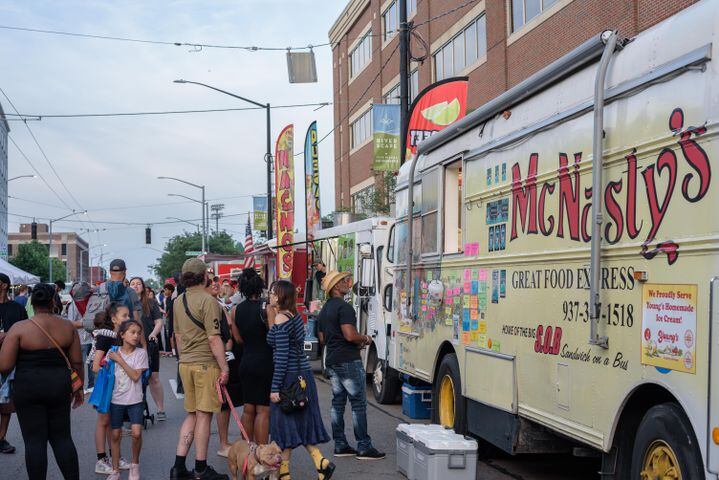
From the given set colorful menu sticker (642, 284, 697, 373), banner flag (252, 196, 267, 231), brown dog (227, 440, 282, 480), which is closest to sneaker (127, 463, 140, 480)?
brown dog (227, 440, 282, 480)

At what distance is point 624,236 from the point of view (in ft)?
19.6

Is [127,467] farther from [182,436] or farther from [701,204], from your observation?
[701,204]

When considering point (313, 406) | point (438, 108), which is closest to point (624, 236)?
point (313, 406)

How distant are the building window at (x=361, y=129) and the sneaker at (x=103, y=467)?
3172 centimetres

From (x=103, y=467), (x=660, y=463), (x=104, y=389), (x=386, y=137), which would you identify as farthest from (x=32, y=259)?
(x=660, y=463)

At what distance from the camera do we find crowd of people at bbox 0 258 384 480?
7094 mm

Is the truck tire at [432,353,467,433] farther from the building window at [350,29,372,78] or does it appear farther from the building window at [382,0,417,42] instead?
the building window at [350,29,372,78]

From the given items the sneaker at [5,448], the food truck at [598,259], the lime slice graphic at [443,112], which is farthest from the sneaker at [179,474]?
the lime slice graphic at [443,112]

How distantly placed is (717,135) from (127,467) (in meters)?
6.29

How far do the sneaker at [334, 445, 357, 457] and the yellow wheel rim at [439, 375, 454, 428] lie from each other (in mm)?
1019

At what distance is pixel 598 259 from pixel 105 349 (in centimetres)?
492

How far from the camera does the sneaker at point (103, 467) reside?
867 cm

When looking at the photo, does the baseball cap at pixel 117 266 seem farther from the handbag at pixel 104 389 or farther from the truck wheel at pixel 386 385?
the truck wheel at pixel 386 385

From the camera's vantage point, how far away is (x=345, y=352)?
30.8ft
